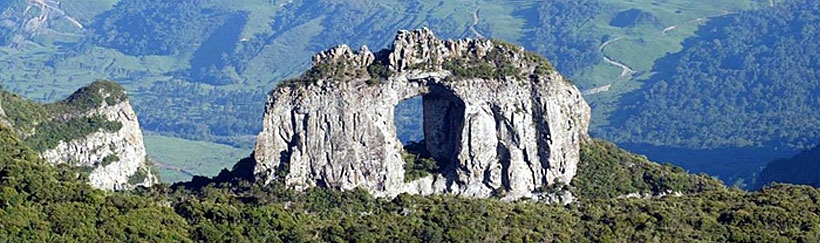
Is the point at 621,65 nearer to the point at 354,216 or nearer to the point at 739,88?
the point at 739,88

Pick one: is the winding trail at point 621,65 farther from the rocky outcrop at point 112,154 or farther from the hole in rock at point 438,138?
the hole in rock at point 438,138

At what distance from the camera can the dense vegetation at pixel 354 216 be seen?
132 feet

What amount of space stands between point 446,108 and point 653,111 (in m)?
85.6

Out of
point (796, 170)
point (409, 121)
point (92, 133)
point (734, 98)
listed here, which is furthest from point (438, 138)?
point (734, 98)

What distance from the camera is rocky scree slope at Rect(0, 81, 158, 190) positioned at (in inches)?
2448

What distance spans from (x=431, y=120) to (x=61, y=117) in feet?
61.8

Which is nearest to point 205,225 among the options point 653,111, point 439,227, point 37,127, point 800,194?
point 439,227

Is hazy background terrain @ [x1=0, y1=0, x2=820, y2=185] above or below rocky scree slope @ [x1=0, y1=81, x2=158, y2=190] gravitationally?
below

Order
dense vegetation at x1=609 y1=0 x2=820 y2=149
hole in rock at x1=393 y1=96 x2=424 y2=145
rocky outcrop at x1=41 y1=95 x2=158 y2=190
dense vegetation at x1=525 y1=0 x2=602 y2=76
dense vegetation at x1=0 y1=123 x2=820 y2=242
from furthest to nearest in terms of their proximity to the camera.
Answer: dense vegetation at x1=525 y1=0 x2=602 y2=76, hole in rock at x1=393 y1=96 x2=424 y2=145, dense vegetation at x1=609 y1=0 x2=820 y2=149, rocky outcrop at x1=41 y1=95 x2=158 y2=190, dense vegetation at x1=0 y1=123 x2=820 y2=242

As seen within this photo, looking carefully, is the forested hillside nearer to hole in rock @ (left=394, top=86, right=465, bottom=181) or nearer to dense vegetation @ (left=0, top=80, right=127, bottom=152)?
dense vegetation @ (left=0, top=80, right=127, bottom=152)

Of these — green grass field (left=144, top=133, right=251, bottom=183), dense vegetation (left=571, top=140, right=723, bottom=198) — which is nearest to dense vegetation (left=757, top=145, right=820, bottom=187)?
dense vegetation (left=571, top=140, right=723, bottom=198)

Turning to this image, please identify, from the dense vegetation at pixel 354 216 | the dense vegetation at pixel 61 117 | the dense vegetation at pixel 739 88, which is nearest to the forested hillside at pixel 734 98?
the dense vegetation at pixel 739 88

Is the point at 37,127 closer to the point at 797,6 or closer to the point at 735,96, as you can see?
the point at 735,96

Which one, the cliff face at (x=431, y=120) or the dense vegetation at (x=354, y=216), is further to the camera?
the cliff face at (x=431, y=120)
